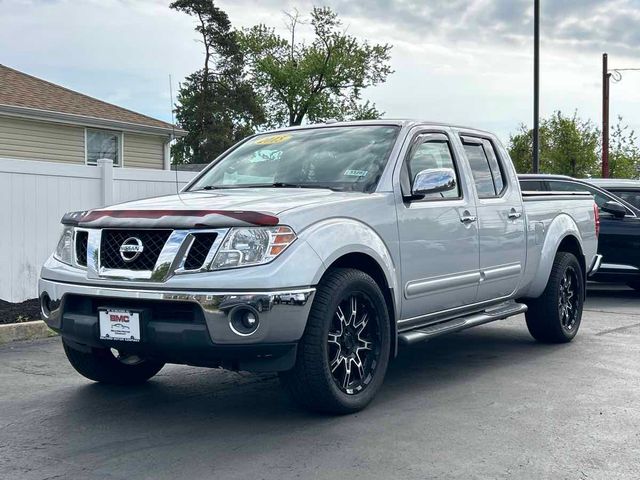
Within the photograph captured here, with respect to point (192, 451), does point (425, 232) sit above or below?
above

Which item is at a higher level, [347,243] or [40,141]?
[40,141]

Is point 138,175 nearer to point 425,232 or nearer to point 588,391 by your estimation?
point 425,232

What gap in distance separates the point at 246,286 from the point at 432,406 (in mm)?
1634

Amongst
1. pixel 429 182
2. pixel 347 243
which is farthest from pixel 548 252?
pixel 347 243

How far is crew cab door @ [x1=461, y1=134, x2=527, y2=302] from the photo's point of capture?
6.42m

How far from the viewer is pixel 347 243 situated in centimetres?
487

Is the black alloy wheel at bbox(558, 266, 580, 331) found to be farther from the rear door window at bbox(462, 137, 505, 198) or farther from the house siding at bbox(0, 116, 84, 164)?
the house siding at bbox(0, 116, 84, 164)

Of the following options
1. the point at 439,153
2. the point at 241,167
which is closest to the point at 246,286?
the point at 241,167

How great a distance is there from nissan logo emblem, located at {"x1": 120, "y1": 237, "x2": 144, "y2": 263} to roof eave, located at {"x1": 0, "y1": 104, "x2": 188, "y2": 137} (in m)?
14.3

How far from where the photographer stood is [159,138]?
72.8 feet

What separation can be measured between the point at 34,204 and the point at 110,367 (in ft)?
14.9

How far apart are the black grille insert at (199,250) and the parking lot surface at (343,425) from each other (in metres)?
0.96

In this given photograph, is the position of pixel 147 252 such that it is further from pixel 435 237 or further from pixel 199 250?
pixel 435 237

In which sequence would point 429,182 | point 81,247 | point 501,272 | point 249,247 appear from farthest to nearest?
point 501,272
point 429,182
point 81,247
point 249,247
